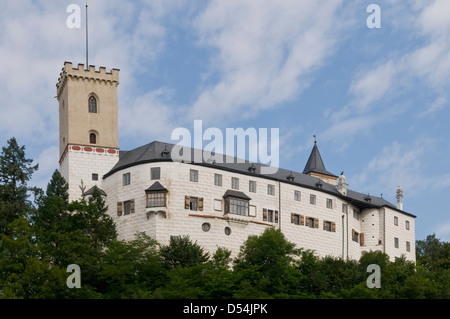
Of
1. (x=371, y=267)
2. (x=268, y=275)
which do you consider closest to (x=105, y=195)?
(x=268, y=275)

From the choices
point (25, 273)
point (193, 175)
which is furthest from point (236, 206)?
point (25, 273)

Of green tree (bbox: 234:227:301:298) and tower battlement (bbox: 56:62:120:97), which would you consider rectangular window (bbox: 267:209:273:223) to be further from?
tower battlement (bbox: 56:62:120:97)

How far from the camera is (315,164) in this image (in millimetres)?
129875

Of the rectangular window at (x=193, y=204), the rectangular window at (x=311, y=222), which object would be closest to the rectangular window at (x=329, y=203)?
the rectangular window at (x=311, y=222)

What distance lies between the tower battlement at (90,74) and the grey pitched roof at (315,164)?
37.9 m

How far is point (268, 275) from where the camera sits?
82250 mm

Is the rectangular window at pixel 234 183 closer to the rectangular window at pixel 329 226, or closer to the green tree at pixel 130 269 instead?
the rectangular window at pixel 329 226

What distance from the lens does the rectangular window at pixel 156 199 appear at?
90188mm

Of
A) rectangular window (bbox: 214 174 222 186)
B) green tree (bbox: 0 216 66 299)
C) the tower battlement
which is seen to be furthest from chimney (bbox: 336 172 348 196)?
green tree (bbox: 0 216 66 299)

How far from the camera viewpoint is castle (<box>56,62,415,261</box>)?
91562mm

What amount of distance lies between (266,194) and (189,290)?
87.0 ft

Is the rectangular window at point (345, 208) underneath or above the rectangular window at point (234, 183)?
underneath

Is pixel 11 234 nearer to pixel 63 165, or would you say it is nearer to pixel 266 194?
pixel 63 165
